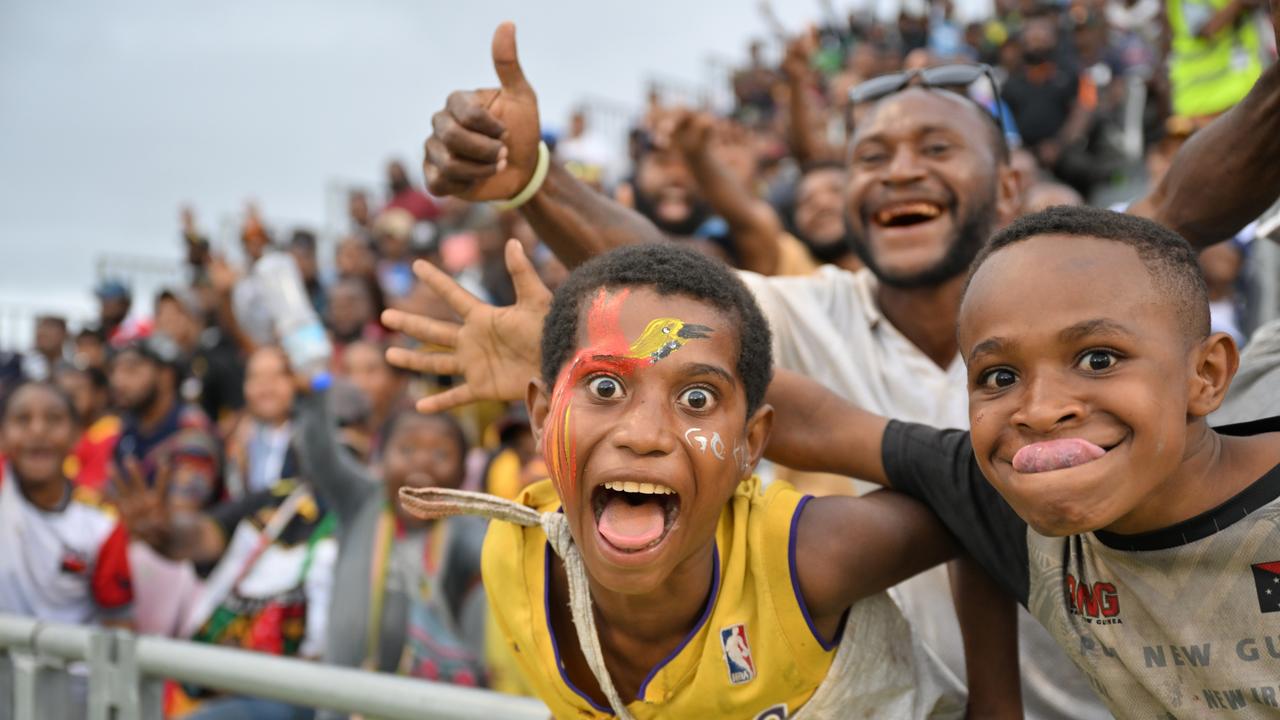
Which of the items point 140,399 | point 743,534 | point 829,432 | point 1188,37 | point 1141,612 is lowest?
point 1141,612

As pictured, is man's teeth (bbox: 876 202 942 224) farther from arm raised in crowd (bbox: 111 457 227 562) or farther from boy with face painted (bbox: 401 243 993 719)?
arm raised in crowd (bbox: 111 457 227 562)

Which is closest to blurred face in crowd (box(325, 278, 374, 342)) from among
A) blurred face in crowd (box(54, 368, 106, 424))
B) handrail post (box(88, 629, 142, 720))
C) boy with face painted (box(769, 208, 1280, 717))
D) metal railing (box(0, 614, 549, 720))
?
blurred face in crowd (box(54, 368, 106, 424))

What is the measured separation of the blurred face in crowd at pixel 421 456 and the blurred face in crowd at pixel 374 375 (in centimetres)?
155

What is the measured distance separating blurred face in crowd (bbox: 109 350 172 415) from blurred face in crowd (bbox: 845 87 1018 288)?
18.2ft

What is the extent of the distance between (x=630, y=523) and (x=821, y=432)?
524 mm

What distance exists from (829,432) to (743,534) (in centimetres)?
27

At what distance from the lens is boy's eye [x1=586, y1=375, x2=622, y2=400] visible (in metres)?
1.93

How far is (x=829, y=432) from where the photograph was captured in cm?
219

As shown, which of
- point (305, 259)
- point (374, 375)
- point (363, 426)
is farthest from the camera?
point (305, 259)

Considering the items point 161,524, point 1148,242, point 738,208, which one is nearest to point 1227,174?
point 1148,242

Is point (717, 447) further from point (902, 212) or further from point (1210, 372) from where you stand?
point (902, 212)

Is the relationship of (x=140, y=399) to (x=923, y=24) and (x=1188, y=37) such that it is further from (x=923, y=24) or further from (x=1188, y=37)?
(x=923, y=24)

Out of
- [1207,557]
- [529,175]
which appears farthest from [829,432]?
[529,175]

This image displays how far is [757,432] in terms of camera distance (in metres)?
2.10
